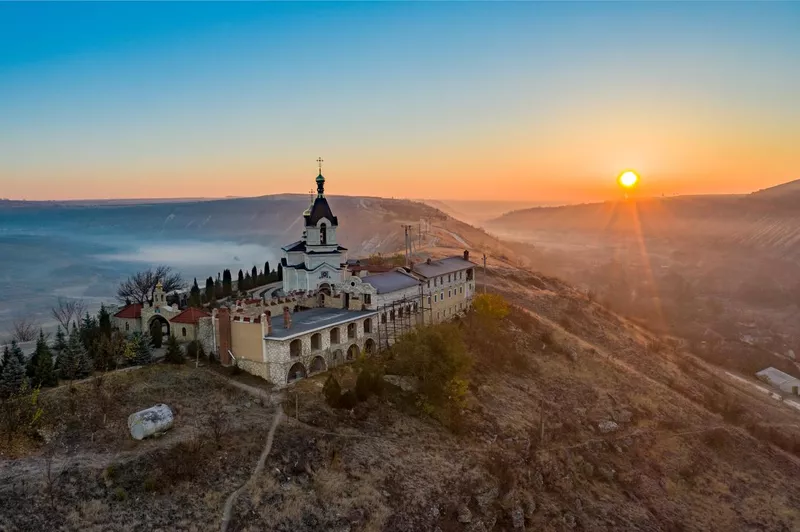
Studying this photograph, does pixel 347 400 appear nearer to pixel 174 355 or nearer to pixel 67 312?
pixel 174 355

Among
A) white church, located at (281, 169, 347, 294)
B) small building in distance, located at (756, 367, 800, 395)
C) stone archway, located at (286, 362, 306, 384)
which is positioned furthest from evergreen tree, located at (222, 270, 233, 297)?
small building in distance, located at (756, 367, 800, 395)

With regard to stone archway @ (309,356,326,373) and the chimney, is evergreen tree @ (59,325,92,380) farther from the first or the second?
stone archway @ (309,356,326,373)

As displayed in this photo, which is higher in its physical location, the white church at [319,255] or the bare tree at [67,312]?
the white church at [319,255]

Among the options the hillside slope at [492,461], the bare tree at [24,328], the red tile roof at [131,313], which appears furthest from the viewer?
the bare tree at [24,328]

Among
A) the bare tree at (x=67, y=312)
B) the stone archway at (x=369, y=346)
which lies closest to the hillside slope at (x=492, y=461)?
the stone archway at (x=369, y=346)

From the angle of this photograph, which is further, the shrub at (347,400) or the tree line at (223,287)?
the tree line at (223,287)

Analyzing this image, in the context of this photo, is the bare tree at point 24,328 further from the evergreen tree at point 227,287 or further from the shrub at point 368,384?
the shrub at point 368,384

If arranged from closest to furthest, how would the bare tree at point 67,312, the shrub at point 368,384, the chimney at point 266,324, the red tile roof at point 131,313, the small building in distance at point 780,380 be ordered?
the shrub at point 368,384
the chimney at point 266,324
the red tile roof at point 131,313
the bare tree at point 67,312
the small building in distance at point 780,380
